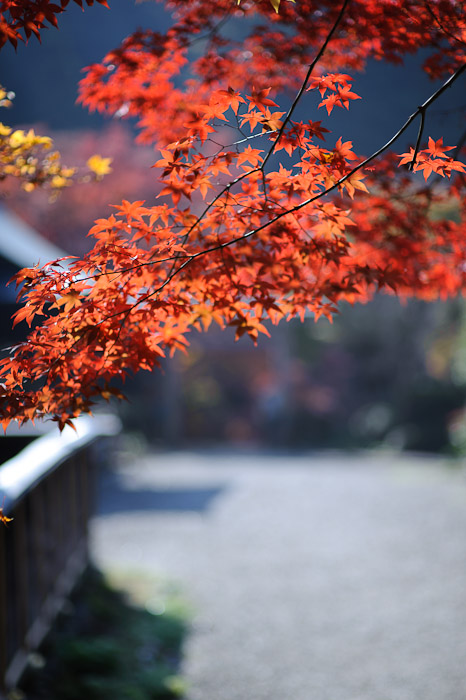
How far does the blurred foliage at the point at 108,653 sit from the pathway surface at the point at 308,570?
0.18 metres

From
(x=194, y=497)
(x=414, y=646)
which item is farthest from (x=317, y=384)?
(x=414, y=646)

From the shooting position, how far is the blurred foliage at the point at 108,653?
134 inches

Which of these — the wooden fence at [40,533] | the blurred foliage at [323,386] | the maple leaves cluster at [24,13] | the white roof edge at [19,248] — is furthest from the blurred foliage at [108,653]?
the blurred foliage at [323,386]

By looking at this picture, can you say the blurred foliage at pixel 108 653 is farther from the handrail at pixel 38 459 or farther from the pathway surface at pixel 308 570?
the handrail at pixel 38 459

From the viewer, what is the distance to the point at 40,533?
4.02 meters

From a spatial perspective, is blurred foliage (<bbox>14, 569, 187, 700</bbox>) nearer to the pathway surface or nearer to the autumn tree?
the pathway surface

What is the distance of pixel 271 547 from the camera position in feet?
21.0

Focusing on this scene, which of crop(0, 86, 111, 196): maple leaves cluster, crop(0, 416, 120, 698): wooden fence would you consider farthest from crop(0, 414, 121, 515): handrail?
crop(0, 86, 111, 196): maple leaves cluster

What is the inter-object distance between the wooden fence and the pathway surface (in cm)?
97

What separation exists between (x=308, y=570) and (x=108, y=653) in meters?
2.44

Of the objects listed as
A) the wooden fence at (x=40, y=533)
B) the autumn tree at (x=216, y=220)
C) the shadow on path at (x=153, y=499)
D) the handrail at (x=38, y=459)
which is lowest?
the shadow on path at (x=153, y=499)

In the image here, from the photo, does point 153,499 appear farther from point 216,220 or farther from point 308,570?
point 216,220

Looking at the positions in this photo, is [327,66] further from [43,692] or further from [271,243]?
[43,692]

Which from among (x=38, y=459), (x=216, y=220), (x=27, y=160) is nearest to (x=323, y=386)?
(x=38, y=459)
